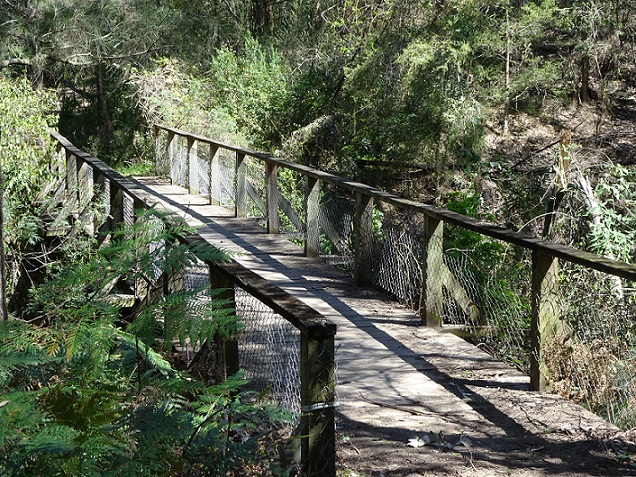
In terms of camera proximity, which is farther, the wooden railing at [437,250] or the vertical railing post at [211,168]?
the vertical railing post at [211,168]

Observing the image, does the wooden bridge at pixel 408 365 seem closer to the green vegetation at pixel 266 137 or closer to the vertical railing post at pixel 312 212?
the vertical railing post at pixel 312 212

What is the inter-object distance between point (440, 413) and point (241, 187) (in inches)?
314

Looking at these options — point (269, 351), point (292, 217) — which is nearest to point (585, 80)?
point (292, 217)

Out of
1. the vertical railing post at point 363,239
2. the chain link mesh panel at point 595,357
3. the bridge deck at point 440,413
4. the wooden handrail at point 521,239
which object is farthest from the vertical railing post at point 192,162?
the chain link mesh panel at point 595,357

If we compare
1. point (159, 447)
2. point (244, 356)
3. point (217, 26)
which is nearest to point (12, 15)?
point (217, 26)

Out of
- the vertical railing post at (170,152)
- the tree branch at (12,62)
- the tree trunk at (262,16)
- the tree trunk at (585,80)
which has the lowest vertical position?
the vertical railing post at (170,152)

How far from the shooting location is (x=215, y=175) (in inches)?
552

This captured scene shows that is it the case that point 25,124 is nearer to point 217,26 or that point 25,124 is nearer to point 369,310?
point 369,310

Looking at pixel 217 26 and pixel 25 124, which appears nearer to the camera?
pixel 25 124

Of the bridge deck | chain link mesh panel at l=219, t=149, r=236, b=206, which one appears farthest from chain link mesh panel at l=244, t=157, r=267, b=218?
the bridge deck

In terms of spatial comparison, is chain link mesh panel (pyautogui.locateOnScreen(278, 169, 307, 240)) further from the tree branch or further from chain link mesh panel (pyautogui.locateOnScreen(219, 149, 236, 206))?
the tree branch

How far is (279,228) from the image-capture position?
1170 centimetres

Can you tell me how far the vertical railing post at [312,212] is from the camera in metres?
9.80

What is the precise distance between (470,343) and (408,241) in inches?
57.0
